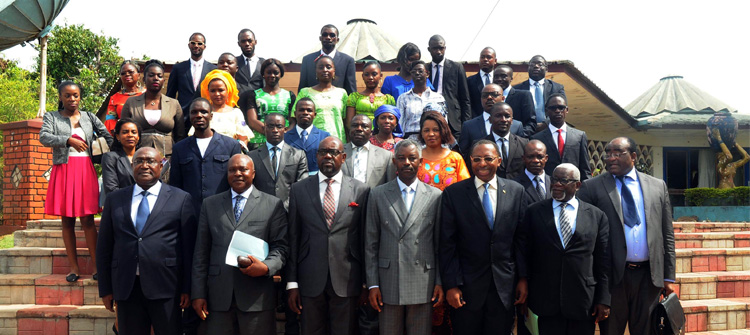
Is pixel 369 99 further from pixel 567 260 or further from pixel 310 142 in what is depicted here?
pixel 567 260

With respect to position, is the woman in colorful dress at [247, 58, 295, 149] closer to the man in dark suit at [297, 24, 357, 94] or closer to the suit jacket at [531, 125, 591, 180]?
the man in dark suit at [297, 24, 357, 94]

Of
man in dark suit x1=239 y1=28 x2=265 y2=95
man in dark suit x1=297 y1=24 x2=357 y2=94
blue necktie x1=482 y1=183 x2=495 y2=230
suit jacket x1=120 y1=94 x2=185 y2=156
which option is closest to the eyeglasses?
blue necktie x1=482 y1=183 x2=495 y2=230

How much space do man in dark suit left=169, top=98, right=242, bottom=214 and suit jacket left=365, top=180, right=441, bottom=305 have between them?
4.77 feet

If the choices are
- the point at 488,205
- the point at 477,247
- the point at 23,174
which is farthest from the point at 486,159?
the point at 23,174

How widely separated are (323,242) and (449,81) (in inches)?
132

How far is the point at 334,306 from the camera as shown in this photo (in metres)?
4.27

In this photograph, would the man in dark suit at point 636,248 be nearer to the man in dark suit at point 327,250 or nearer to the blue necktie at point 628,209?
the blue necktie at point 628,209

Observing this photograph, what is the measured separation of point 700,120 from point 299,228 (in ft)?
46.3

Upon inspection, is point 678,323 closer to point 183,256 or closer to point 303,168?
point 303,168

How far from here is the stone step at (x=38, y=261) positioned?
247 inches

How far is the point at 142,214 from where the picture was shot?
4375 millimetres

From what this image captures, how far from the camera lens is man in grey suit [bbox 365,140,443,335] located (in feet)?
13.6

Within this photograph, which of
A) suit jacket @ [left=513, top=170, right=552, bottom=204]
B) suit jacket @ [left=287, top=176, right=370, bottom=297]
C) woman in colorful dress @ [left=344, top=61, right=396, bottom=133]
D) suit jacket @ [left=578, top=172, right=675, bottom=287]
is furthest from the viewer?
woman in colorful dress @ [left=344, top=61, right=396, bottom=133]

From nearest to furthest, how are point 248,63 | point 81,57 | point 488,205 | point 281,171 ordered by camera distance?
point 488,205 < point 281,171 < point 248,63 < point 81,57
